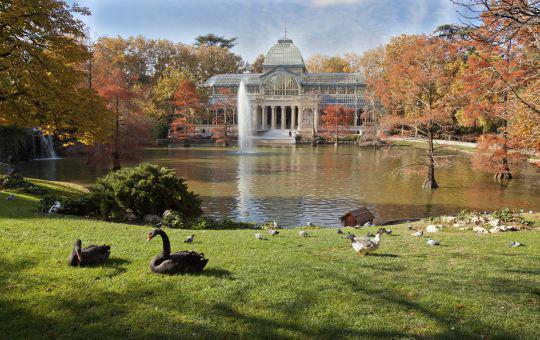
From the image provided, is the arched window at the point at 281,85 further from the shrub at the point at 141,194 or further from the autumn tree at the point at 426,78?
the shrub at the point at 141,194

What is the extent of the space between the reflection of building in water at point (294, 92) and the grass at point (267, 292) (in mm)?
61035

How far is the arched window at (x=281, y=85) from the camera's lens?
236ft

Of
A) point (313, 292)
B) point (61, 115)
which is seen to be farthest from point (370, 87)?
point (313, 292)

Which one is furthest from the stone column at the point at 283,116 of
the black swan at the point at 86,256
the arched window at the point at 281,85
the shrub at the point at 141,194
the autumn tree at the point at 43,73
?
the black swan at the point at 86,256

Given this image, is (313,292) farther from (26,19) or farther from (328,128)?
(328,128)

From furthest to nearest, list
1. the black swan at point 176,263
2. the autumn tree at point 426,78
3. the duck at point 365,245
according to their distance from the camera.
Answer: the autumn tree at point 426,78
the duck at point 365,245
the black swan at point 176,263

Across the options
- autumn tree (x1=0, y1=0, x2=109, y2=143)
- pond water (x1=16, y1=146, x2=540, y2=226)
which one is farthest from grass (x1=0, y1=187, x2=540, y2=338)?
pond water (x1=16, y1=146, x2=540, y2=226)

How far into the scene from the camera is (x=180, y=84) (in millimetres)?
54000

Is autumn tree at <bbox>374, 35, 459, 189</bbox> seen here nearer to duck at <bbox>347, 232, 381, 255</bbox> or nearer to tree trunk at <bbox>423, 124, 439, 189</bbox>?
tree trunk at <bbox>423, 124, 439, 189</bbox>

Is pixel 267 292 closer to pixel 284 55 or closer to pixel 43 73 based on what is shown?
pixel 43 73

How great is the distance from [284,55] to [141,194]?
2686 inches

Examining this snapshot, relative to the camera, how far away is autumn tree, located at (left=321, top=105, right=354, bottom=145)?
58.5 meters

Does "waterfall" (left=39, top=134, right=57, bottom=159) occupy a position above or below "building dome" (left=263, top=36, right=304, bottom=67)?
below

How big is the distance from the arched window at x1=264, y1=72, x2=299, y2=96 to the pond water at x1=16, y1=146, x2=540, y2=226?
40.0 metres
